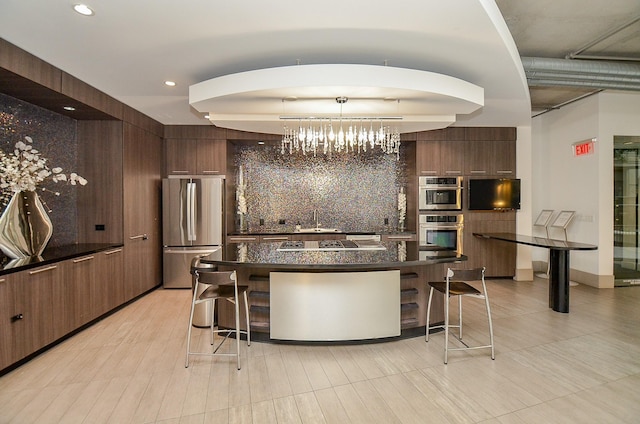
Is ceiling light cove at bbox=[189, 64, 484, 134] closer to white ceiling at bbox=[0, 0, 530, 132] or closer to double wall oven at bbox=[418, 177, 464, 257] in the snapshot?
white ceiling at bbox=[0, 0, 530, 132]

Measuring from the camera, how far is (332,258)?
304cm

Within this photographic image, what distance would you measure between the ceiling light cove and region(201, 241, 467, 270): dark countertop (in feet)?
5.17

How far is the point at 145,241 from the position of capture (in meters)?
5.00

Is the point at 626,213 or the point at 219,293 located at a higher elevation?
the point at 626,213

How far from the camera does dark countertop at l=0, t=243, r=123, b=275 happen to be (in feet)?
9.16

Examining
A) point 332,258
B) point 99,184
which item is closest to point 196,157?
point 99,184

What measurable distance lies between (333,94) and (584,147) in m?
4.78

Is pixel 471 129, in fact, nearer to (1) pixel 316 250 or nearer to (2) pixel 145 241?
(1) pixel 316 250

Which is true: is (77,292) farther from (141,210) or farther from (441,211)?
(441,211)

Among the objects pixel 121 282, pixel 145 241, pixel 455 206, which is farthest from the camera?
pixel 455 206

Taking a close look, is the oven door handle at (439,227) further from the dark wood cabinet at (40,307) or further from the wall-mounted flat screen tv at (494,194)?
the dark wood cabinet at (40,307)

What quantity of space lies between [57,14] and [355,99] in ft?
8.28

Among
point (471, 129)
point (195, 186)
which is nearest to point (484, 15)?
point (471, 129)

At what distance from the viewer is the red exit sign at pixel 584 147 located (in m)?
5.39
